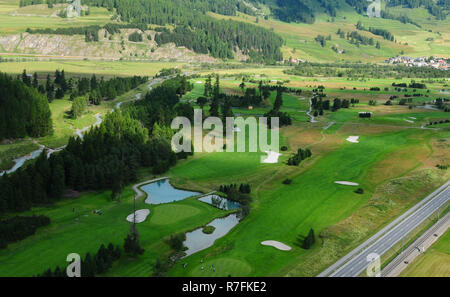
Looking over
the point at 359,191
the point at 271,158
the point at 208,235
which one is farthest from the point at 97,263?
the point at 271,158

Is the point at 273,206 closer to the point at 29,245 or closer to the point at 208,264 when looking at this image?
the point at 208,264

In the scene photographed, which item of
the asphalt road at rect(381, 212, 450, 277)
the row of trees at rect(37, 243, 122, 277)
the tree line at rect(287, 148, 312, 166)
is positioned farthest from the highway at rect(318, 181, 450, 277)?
the tree line at rect(287, 148, 312, 166)

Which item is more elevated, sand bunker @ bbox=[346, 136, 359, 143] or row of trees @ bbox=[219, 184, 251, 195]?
sand bunker @ bbox=[346, 136, 359, 143]

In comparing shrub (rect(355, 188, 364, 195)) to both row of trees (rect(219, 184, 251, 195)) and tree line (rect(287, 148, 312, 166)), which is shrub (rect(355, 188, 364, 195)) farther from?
row of trees (rect(219, 184, 251, 195))
